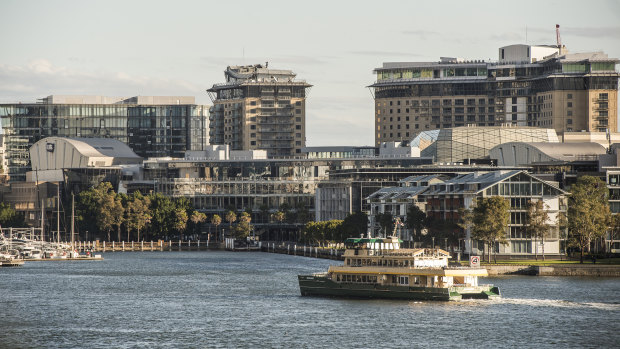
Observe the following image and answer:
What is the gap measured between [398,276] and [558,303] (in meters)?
19.4

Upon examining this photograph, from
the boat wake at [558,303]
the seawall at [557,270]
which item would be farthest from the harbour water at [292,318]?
the seawall at [557,270]

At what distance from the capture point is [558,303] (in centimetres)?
14550

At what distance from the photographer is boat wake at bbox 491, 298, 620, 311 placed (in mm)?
143250

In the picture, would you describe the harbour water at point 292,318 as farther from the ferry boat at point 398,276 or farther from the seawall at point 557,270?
the seawall at point 557,270

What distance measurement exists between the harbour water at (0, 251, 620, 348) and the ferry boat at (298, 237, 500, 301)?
1.58 meters

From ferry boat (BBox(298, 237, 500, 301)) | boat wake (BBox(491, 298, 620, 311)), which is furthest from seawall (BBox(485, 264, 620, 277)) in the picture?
ferry boat (BBox(298, 237, 500, 301))

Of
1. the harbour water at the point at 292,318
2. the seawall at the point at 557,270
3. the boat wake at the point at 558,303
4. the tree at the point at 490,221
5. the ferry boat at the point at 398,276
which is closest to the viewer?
the harbour water at the point at 292,318

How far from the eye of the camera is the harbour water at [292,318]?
121 m

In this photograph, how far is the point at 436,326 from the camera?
12812cm

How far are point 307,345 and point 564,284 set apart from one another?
66232 mm

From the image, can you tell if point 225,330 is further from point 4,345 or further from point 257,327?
point 4,345

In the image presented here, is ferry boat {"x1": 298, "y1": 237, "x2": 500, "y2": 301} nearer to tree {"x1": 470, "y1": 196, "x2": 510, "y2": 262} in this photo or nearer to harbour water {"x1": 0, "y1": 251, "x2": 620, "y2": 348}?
harbour water {"x1": 0, "y1": 251, "x2": 620, "y2": 348}

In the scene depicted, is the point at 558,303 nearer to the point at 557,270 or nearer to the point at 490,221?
the point at 557,270

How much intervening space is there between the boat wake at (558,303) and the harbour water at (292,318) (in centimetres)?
12
